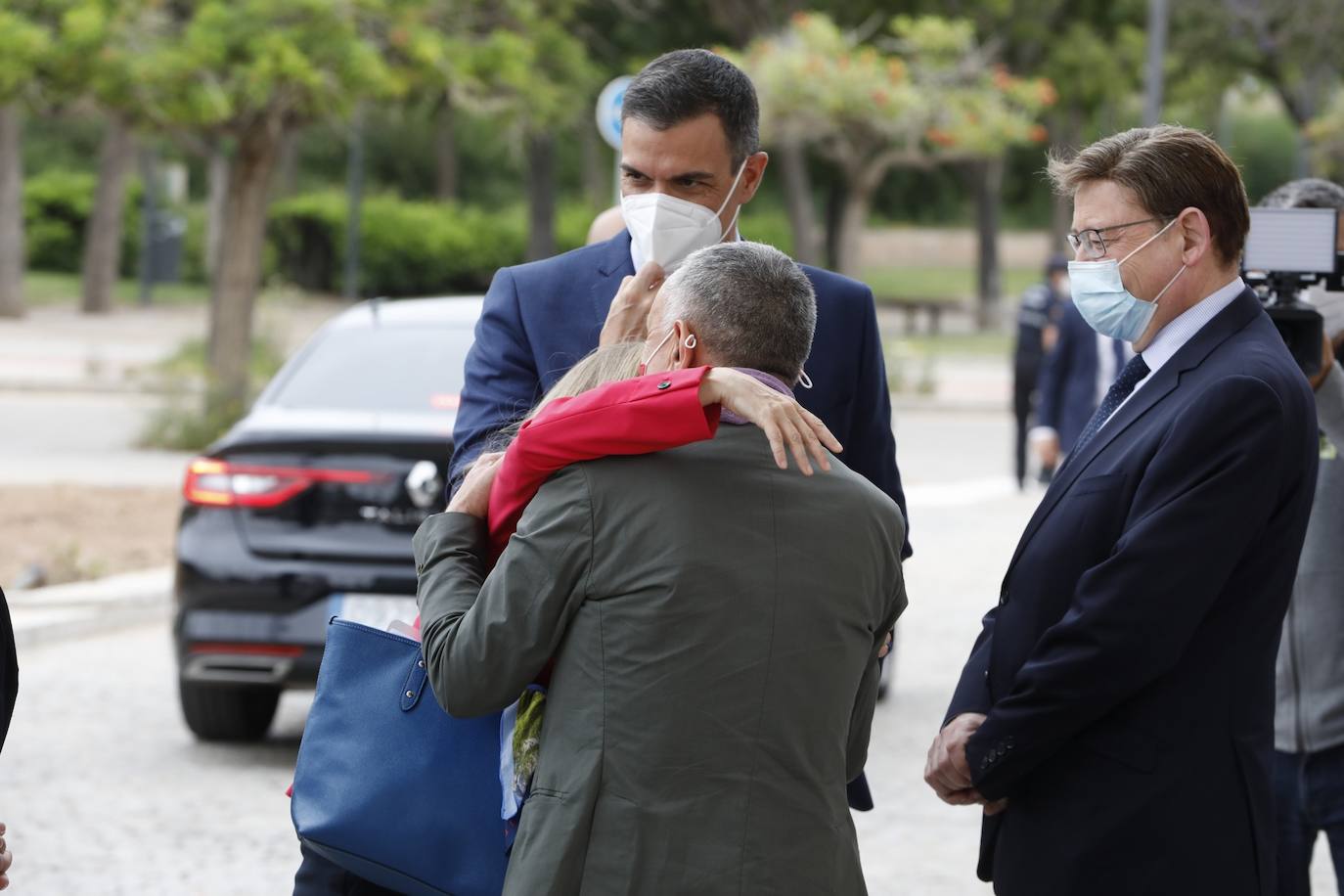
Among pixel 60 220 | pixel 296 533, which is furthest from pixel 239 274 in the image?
pixel 60 220

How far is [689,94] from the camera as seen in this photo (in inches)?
131

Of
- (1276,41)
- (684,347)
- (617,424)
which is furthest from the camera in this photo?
(1276,41)

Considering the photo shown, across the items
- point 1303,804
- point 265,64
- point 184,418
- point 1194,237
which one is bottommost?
point 184,418

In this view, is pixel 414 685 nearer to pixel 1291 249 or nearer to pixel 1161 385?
pixel 1161 385

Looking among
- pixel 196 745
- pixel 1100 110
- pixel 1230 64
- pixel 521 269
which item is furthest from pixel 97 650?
pixel 1100 110

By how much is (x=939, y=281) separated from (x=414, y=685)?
5751cm

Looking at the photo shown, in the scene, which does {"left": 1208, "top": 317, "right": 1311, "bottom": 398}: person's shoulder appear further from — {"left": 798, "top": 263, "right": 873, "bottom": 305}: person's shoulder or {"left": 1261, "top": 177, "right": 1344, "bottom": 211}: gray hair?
{"left": 1261, "top": 177, "right": 1344, "bottom": 211}: gray hair

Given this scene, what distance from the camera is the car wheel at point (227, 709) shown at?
7277 mm

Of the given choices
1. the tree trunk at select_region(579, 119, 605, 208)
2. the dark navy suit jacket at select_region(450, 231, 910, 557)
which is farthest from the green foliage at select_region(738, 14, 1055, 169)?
the dark navy suit jacket at select_region(450, 231, 910, 557)

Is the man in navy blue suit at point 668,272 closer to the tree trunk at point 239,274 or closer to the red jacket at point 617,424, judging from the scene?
the red jacket at point 617,424

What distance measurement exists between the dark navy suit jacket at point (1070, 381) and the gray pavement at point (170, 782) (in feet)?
3.74

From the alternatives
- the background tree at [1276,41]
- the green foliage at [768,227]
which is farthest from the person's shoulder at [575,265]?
the green foliage at [768,227]

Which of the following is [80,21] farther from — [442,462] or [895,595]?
[895,595]

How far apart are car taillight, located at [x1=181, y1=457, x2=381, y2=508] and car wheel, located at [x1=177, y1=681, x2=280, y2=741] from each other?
2.43 feet
